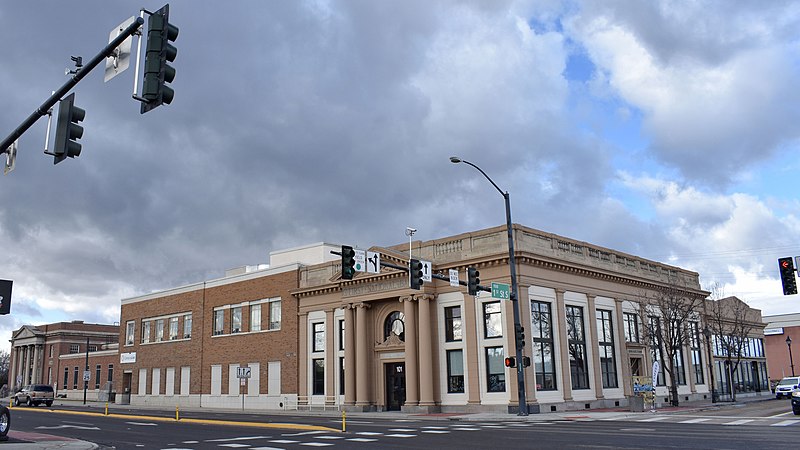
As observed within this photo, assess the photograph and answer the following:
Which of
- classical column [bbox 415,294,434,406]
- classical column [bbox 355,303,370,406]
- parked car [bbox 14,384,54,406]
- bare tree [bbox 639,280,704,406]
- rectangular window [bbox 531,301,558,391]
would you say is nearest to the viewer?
rectangular window [bbox 531,301,558,391]

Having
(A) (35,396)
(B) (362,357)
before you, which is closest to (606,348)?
(B) (362,357)

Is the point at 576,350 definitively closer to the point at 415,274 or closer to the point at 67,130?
the point at 415,274

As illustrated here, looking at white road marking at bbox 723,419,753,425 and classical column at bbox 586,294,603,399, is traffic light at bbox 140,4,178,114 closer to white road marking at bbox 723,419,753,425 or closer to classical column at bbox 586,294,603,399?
white road marking at bbox 723,419,753,425

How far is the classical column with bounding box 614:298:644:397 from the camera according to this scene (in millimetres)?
43156

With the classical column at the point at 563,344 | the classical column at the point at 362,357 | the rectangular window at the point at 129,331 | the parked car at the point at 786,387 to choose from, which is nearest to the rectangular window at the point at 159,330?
the rectangular window at the point at 129,331

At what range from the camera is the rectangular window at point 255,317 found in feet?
172

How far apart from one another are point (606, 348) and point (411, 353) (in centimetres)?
1273

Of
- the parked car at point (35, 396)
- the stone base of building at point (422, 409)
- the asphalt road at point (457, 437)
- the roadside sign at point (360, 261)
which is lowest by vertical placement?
the stone base of building at point (422, 409)

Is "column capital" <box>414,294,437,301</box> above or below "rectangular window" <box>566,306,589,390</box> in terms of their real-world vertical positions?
above

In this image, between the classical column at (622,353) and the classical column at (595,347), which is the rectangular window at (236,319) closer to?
the classical column at (595,347)

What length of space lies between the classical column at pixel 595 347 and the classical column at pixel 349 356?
1494 cm

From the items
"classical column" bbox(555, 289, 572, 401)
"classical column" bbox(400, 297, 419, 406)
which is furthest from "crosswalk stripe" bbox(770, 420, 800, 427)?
"classical column" bbox(400, 297, 419, 406)

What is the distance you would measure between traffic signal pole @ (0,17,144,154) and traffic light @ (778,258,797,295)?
27.5 meters

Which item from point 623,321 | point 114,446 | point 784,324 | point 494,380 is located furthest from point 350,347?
point 784,324
